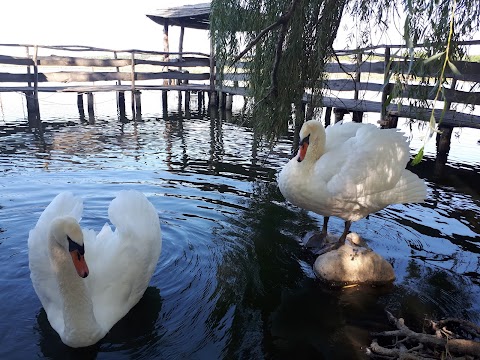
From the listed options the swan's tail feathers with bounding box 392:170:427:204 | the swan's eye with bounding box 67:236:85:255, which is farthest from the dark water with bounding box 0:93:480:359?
the swan's eye with bounding box 67:236:85:255

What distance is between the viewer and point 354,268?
14.6 ft

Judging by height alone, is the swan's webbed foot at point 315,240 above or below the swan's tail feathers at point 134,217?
below

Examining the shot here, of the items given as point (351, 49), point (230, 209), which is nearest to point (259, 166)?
point (230, 209)

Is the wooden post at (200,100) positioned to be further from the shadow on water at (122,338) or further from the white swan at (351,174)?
A: the shadow on water at (122,338)

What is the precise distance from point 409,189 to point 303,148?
1366 millimetres

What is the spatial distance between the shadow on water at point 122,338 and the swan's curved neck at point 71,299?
14 centimetres

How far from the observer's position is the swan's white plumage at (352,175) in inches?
182

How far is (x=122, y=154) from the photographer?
32.7 feet

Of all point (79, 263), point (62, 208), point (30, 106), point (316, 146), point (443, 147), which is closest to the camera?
point (79, 263)

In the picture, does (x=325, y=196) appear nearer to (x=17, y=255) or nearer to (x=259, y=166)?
(x=17, y=255)

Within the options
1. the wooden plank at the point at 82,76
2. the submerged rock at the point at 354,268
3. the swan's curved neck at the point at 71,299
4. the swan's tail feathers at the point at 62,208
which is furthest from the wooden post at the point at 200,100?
the swan's curved neck at the point at 71,299

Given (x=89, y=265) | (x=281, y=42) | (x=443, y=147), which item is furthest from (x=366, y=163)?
(x=443, y=147)

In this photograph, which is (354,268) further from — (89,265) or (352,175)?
(89,265)

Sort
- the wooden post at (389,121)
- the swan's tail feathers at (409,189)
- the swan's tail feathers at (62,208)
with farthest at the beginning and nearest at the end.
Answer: the wooden post at (389,121) < the swan's tail feathers at (409,189) < the swan's tail feathers at (62,208)
